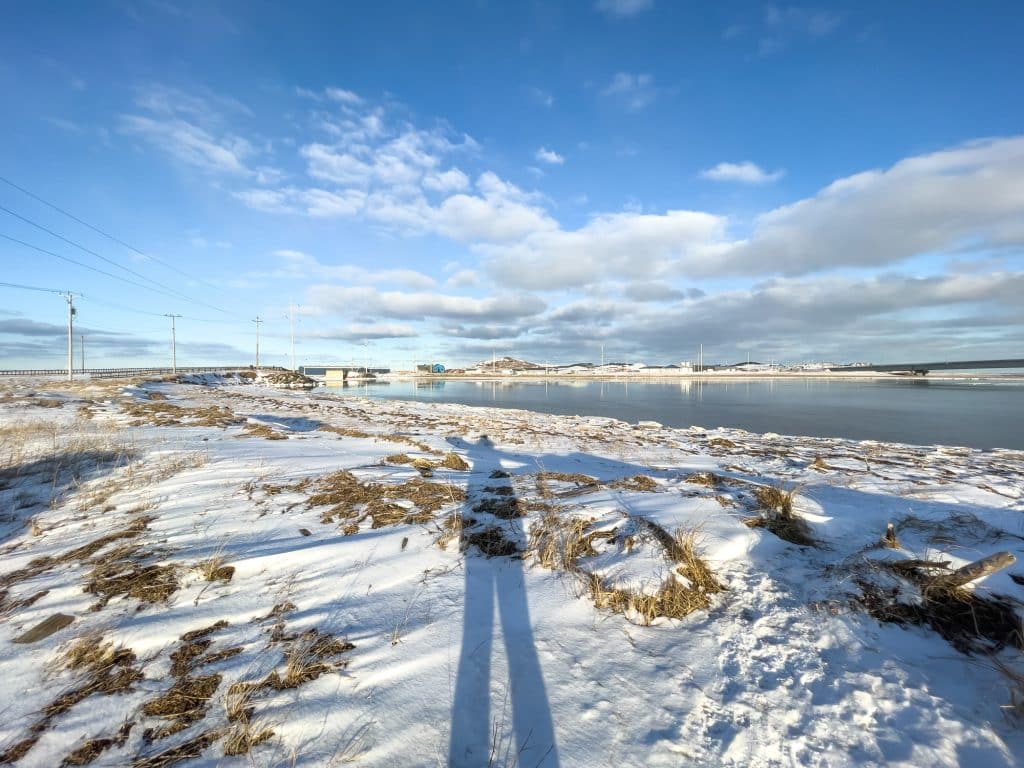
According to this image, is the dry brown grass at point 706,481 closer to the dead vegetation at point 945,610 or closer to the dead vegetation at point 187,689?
the dead vegetation at point 945,610

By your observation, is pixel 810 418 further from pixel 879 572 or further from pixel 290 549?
pixel 290 549

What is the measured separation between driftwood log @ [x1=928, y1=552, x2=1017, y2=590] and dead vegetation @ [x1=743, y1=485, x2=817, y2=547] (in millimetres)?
1225

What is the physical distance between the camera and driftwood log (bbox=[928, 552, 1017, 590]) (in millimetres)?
3086

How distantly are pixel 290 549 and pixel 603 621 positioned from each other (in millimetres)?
3201

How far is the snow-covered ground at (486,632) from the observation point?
7.26 ft

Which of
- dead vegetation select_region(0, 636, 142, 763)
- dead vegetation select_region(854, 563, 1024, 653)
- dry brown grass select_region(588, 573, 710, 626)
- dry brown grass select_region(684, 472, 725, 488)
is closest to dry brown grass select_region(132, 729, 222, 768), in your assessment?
dead vegetation select_region(0, 636, 142, 763)

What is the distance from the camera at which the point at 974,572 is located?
3119 millimetres

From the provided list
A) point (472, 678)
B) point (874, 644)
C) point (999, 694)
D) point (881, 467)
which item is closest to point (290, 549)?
point (472, 678)

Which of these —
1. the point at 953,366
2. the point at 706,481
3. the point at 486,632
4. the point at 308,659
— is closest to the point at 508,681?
the point at 486,632

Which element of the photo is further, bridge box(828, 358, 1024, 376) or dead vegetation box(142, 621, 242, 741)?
bridge box(828, 358, 1024, 376)

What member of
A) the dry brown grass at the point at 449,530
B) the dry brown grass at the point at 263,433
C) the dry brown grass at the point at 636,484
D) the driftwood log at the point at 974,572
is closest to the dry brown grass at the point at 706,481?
the dry brown grass at the point at 636,484

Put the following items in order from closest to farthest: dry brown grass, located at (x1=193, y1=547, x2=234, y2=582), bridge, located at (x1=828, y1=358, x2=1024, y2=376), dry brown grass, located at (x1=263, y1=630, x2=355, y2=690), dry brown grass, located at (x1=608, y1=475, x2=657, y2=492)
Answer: dry brown grass, located at (x1=263, y1=630, x2=355, y2=690) → dry brown grass, located at (x1=193, y1=547, x2=234, y2=582) → dry brown grass, located at (x1=608, y1=475, x2=657, y2=492) → bridge, located at (x1=828, y1=358, x2=1024, y2=376)

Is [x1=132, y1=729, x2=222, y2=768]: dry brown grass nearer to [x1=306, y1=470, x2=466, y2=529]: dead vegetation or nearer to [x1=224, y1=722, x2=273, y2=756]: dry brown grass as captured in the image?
[x1=224, y1=722, x2=273, y2=756]: dry brown grass

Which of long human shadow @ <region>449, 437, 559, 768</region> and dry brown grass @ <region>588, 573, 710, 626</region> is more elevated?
dry brown grass @ <region>588, 573, 710, 626</region>
